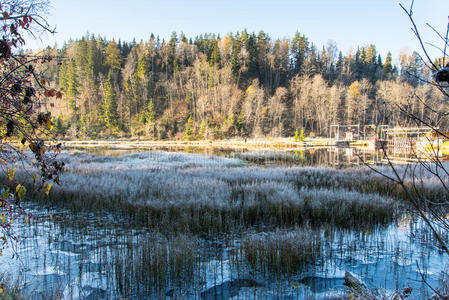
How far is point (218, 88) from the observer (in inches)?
2677

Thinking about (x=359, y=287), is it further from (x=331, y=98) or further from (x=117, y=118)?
(x=117, y=118)

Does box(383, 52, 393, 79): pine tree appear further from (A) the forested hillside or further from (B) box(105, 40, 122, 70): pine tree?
(B) box(105, 40, 122, 70): pine tree

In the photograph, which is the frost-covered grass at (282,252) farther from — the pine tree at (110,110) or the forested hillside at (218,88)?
the pine tree at (110,110)

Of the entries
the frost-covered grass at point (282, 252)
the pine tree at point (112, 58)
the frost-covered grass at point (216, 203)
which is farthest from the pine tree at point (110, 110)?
the frost-covered grass at point (282, 252)

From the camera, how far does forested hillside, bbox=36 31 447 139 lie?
199ft

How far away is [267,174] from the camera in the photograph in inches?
585

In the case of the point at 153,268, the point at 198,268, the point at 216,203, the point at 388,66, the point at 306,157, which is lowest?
the point at 198,268

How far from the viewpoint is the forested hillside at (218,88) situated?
60.8 m

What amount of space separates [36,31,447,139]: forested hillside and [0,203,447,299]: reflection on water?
51.1m

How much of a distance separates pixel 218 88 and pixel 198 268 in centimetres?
6523

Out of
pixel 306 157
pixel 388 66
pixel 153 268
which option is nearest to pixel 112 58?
pixel 306 157

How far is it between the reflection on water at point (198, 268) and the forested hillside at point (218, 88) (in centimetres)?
5113

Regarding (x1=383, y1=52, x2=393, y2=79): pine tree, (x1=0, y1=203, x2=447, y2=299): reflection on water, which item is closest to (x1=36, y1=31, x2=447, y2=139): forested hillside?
(x1=383, y1=52, x2=393, y2=79): pine tree

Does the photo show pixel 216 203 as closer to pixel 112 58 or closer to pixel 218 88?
pixel 218 88
